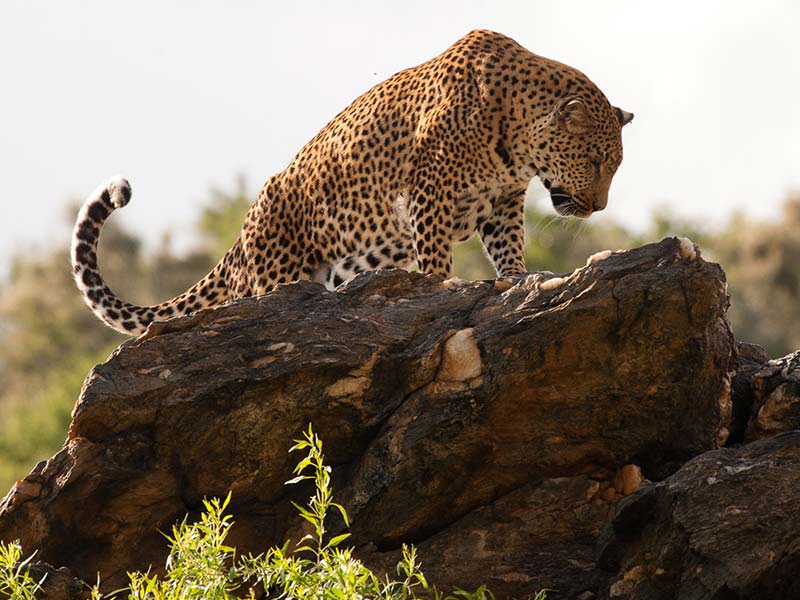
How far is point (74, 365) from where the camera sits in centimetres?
4806

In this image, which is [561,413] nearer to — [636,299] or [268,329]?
[636,299]

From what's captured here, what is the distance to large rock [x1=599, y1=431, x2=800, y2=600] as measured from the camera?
7.99 meters

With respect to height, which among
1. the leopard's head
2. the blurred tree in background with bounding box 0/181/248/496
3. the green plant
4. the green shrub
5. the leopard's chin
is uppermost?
the blurred tree in background with bounding box 0/181/248/496

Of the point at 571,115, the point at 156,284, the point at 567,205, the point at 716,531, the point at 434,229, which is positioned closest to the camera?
the point at 716,531

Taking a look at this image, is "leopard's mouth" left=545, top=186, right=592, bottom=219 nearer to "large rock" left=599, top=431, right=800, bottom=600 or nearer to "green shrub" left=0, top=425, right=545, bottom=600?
"large rock" left=599, top=431, right=800, bottom=600

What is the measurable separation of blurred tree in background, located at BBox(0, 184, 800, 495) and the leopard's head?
31.4 m

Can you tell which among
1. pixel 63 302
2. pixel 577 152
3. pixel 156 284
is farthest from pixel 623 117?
pixel 63 302

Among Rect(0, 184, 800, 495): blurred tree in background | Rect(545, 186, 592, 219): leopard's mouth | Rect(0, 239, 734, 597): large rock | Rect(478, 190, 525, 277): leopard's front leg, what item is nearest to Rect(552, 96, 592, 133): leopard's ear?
Rect(545, 186, 592, 219): leopard's mouth

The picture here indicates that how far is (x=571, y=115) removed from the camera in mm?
12672

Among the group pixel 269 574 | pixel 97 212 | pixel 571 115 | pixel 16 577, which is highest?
pixel 571 115

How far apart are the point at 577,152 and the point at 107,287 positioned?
378cm

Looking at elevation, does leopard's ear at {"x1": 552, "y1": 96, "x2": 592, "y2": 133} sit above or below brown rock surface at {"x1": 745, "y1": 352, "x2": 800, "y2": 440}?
above

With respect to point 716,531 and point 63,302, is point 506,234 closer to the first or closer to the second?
point 716,531

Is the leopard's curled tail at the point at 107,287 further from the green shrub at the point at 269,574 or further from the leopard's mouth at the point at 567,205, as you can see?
the green shrub at the point at 269,574
